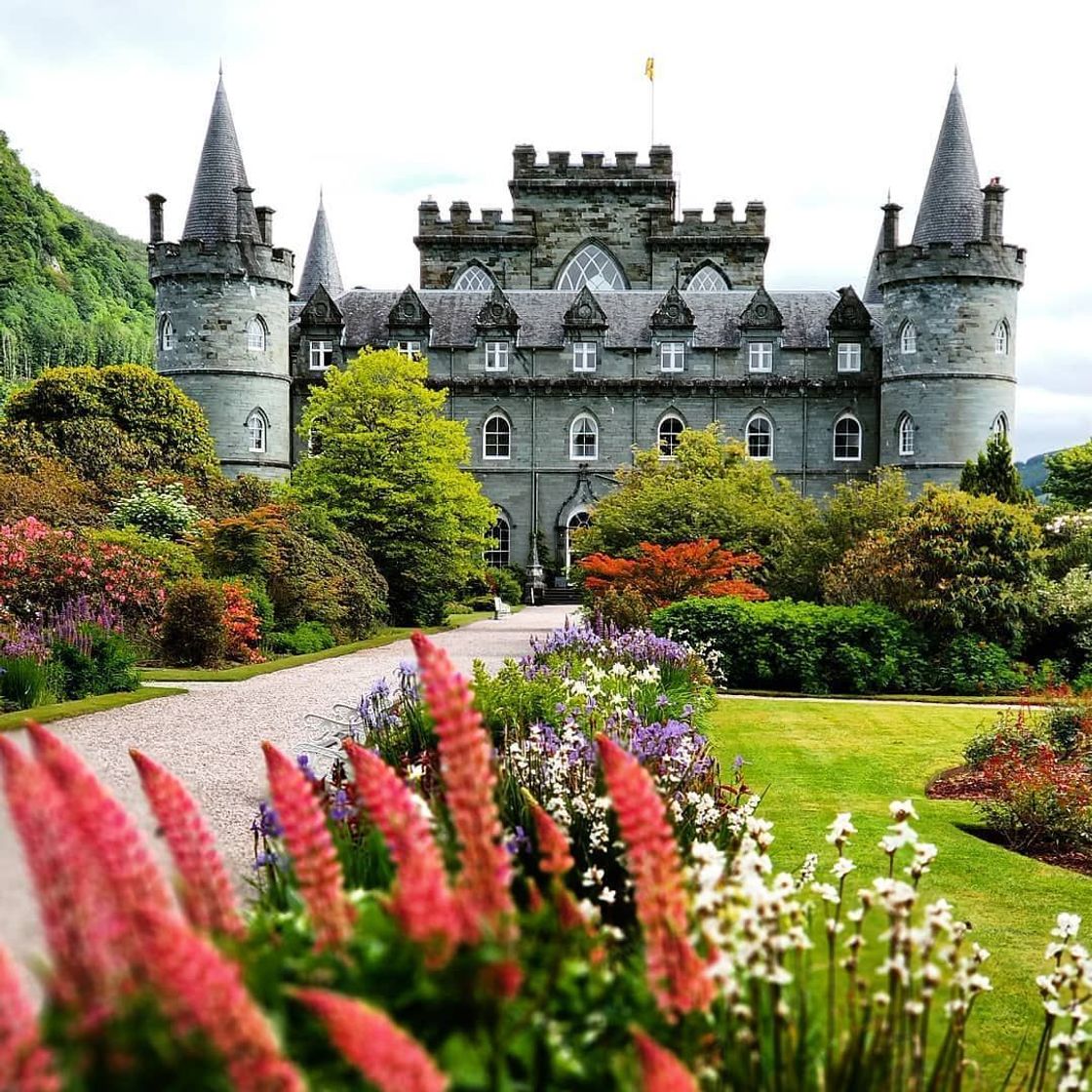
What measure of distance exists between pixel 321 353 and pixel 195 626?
28939mm

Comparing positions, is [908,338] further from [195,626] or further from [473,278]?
[195,626]

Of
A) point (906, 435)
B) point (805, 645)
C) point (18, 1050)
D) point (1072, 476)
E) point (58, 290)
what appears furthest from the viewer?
point (58, 290)

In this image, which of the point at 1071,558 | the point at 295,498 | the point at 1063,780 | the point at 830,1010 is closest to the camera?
the point at 830,1010

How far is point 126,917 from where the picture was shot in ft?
5.48

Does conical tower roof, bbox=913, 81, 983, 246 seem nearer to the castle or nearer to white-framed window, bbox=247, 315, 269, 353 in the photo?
the castle

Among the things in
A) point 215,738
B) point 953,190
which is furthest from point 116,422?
point 953,190

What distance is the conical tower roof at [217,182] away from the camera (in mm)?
42594

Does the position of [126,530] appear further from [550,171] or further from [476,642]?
[550,171]

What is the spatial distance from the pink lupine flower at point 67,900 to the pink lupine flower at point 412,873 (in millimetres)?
480

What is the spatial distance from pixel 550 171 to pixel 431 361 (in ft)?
38.2

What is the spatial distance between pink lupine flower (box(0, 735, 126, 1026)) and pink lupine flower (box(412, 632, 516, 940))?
1.89 ft

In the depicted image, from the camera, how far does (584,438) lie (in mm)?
46406

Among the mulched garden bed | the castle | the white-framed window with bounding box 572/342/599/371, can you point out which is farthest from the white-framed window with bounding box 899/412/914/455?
the mulched garden bed

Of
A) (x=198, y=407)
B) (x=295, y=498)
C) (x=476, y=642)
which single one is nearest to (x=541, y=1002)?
(x=476, y=642)
